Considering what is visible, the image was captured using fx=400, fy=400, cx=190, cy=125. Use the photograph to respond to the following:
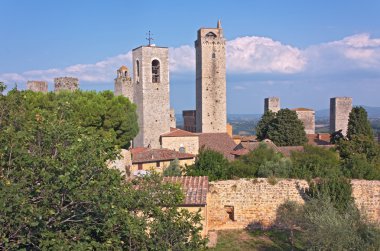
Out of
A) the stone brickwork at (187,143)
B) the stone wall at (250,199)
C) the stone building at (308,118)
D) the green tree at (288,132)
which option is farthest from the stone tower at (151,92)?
the stone building at (308,118)

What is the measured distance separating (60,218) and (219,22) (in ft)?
147

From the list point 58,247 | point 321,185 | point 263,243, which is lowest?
point 263,243

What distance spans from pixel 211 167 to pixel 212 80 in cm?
3025

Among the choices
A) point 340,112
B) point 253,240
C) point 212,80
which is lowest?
point 253,240

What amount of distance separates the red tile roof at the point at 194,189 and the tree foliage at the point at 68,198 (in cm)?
585

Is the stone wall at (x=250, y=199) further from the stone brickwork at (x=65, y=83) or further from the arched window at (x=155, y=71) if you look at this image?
the arched window at (x=155, y=71)

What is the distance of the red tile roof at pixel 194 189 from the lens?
1373 cm

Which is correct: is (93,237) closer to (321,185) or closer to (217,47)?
(321,185)

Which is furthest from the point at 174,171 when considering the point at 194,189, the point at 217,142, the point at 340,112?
the point at 340,112

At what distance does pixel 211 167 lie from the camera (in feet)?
60.0

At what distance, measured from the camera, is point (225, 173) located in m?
18.1

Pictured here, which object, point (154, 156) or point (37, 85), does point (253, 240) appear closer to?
point (154, 156)

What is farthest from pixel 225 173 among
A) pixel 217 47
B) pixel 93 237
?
pixel 217 47

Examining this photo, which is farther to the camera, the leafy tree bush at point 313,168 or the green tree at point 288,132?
the green tree at point 288,132
